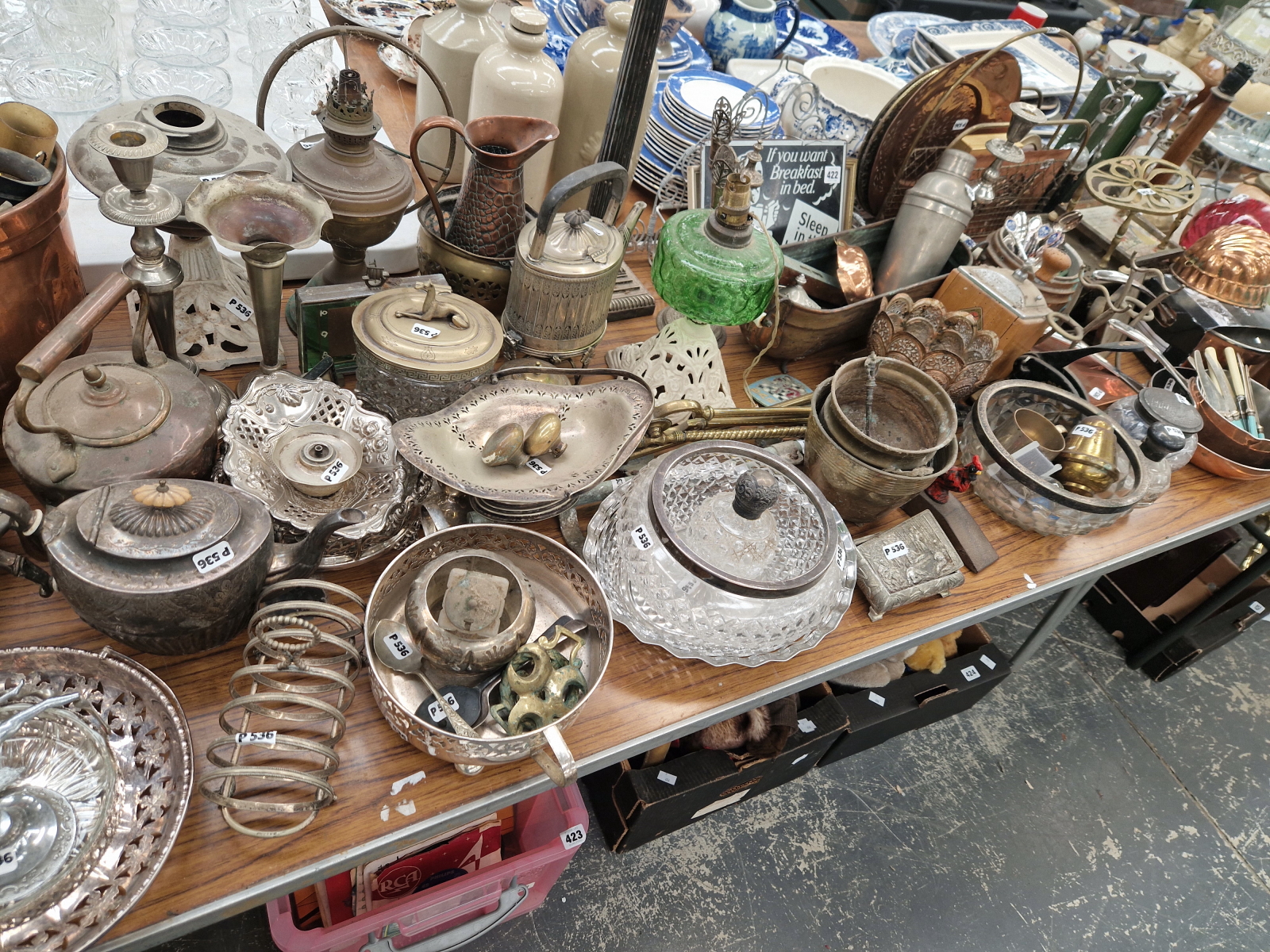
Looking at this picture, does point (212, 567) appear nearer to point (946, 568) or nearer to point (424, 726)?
point (424, 726)

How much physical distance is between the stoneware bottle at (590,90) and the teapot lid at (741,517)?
2.26 feet

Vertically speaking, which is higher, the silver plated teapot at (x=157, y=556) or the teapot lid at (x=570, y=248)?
the teapot lid at (x=570, y=248)

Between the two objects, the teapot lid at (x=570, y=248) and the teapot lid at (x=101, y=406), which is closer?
the teapot lid at (x=101, y=406)

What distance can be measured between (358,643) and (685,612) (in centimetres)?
43

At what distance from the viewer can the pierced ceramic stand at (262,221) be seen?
3.34 feet

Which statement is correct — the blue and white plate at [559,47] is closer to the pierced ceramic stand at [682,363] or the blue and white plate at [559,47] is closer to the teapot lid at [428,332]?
the pierced ceramic stand at [682,363]

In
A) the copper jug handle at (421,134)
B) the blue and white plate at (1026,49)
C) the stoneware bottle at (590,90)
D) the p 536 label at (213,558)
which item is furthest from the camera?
the blue and white plate at (1026,49)

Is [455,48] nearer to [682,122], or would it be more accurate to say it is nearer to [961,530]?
[682,122]

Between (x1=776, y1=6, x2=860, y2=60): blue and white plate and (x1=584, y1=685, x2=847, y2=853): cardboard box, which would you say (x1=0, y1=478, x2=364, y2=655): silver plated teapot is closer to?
(x1=584, y1=685, x2=847, y2=853): cardboard box

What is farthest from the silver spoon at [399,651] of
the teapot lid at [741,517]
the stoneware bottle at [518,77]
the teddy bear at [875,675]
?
the teddy bear at [875,675]

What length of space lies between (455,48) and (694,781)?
1.59m

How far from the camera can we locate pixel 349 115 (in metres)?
1.18

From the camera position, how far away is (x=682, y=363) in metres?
1.36

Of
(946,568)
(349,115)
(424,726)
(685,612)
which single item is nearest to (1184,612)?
(946,568)
